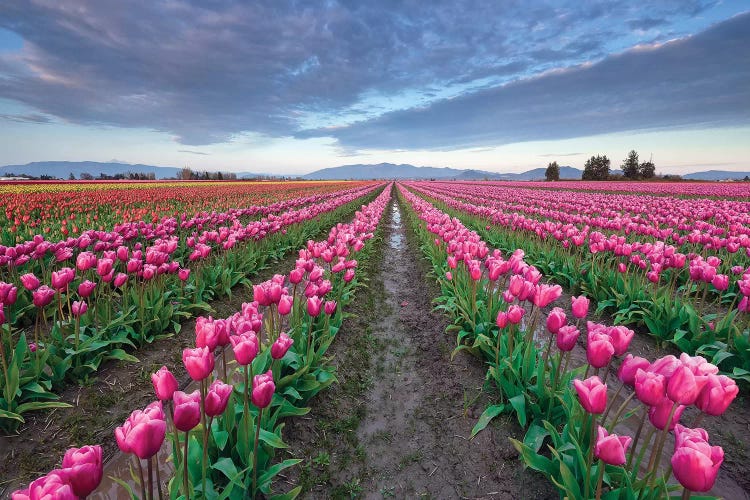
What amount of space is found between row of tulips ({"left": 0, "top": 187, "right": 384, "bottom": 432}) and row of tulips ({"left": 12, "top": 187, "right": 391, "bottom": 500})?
1.23 meters

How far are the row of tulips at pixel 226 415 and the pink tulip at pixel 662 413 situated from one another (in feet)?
6.42

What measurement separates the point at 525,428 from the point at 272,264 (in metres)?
7.24

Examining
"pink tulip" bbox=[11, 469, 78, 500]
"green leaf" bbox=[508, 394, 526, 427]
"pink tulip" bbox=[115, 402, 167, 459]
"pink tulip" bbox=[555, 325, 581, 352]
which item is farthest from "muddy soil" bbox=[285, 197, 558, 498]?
"pink tulip" bbox=[11, 469, 78, 500]

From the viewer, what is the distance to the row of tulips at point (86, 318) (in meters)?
3.21

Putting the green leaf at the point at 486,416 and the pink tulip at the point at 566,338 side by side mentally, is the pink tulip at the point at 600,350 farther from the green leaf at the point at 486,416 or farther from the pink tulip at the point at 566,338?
the green leaf at the point at 486,416

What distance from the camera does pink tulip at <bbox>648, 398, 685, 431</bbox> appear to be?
1.72 metres

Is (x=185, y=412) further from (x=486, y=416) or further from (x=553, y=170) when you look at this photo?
(x=553, y=170)

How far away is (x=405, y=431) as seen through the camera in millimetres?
3396

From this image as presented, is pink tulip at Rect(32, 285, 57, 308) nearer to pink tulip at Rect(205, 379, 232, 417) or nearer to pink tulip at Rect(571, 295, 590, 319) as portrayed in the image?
pink tulip at Rect(205, 379, 232, 417)

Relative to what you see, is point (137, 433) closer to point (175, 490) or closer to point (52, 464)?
point (175, 490)

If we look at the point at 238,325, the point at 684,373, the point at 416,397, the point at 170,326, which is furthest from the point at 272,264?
the point at 684,373

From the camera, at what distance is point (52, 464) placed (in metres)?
2.79

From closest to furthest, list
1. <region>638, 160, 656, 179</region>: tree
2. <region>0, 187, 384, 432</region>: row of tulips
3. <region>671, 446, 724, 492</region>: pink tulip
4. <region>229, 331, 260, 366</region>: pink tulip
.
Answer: <region>671, 446, 724, 492</region>: pink tulip → <region>229, 331, 260, 366</region>: pink tulip → <region>0, 187, 384, 432</region>: row of tulips → <region>638, 160, 656, 179</region>: tree

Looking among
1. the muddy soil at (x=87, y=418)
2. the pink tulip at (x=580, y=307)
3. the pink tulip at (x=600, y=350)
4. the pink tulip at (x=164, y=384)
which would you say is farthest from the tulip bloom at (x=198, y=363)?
the pink tulip at (x=580, y=307)
